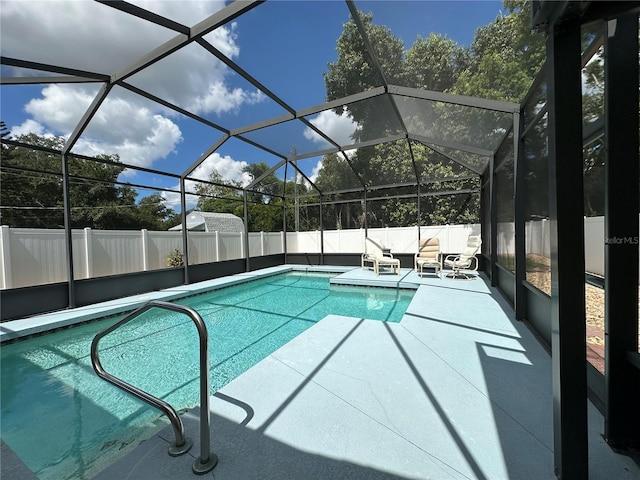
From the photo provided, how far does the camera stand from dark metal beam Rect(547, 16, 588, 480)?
1138 millimetres

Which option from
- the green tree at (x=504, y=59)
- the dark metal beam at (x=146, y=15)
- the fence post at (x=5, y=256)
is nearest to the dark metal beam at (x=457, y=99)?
the green tree at (x=504, y=59)

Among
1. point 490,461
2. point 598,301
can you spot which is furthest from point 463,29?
point 490,461

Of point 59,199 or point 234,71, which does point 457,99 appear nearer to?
point 234,71

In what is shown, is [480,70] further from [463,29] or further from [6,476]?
[6,476]

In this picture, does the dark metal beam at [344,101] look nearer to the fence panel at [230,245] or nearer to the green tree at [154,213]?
the fence panel at [230,245]

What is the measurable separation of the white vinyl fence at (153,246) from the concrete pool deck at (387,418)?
1006 millimetres

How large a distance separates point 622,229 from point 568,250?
0.55 m

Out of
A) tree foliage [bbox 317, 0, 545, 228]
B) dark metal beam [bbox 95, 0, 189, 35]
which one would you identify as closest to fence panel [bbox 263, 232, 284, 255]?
tree foliage [bbox 317, 0, 545, 228]

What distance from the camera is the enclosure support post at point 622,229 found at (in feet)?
4.54

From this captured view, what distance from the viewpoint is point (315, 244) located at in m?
11.2

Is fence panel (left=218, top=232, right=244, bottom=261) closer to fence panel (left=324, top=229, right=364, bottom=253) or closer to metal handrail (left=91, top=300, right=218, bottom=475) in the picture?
fence panel (left=324, top=229, right=364, bottom=253)

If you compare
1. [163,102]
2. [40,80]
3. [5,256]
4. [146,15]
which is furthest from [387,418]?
[5,256]

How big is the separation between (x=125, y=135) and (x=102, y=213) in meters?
9.52

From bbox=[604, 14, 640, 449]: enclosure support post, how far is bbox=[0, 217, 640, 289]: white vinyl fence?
0.11 metres
